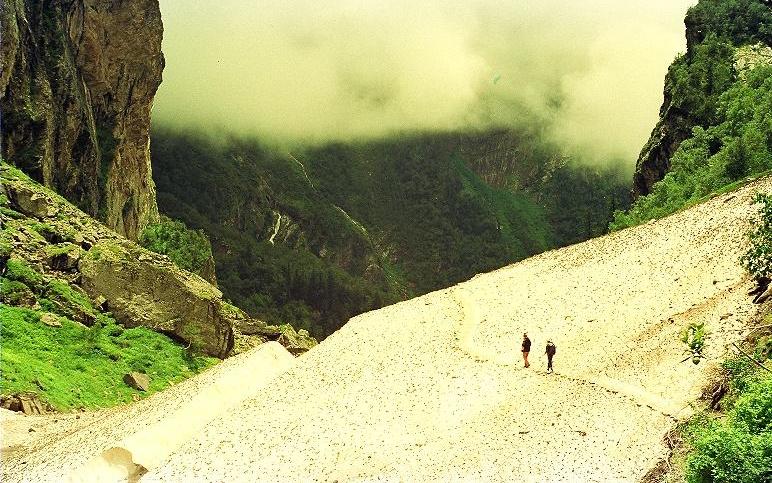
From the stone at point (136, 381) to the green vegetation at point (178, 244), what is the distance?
130ft

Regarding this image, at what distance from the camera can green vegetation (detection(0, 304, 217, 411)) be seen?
123 feet

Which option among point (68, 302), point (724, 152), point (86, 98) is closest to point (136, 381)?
point (68, 302)

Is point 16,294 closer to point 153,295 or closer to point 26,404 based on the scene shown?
point 153,295

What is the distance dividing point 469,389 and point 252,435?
7.42m

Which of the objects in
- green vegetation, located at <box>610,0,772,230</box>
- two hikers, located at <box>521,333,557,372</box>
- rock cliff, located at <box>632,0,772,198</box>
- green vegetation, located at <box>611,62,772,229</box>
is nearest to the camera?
two hikers, located at <box>521,333,557,372</box>

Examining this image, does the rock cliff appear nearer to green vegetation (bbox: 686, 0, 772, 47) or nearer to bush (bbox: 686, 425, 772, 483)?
green vegetation (bbox: 686, 0, 772, 47)

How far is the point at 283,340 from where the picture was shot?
69562 mm

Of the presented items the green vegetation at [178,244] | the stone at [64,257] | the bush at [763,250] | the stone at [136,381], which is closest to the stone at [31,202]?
the stone at [64,257]

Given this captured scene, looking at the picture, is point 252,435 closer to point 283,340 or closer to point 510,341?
point 510,341

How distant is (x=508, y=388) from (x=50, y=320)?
26291 mm

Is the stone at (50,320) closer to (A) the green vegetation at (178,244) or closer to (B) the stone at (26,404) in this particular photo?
(B) the stone at (26,404)

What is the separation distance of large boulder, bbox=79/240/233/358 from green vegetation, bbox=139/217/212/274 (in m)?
28.2

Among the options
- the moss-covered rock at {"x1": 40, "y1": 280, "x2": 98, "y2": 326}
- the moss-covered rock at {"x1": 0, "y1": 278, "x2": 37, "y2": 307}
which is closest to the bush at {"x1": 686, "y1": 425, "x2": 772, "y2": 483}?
the moss-covered rock at {"x1": 0, "y1": 278, "x2": 37, "y2": 307}

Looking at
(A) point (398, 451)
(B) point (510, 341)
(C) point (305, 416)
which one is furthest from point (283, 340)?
(A) point (398, 451)
